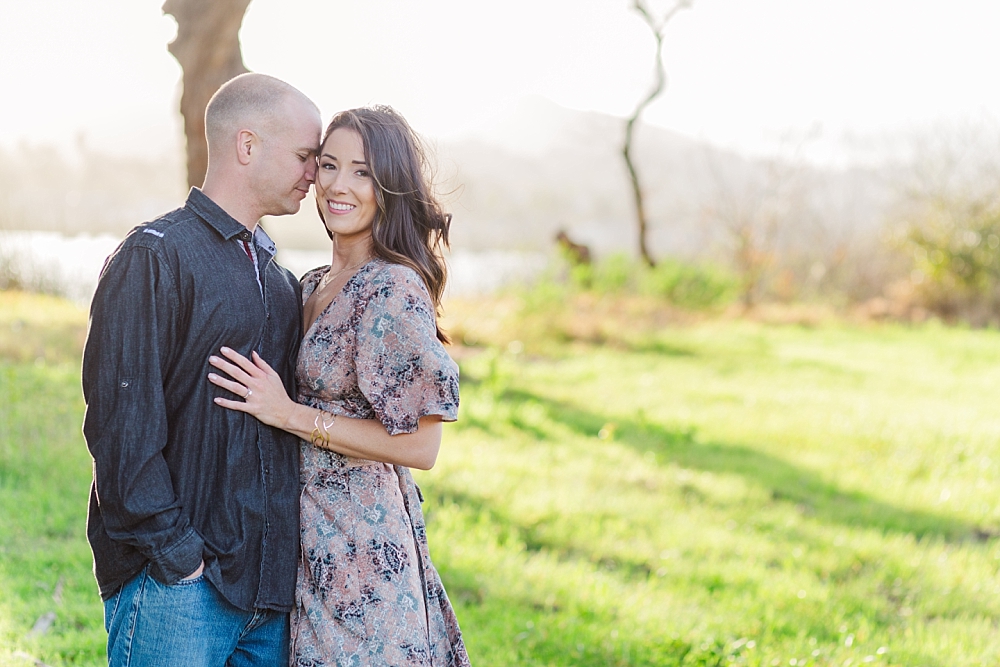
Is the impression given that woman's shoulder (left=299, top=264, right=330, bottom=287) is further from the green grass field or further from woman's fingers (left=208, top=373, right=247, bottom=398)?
the green grass field

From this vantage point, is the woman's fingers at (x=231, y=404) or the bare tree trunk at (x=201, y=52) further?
the bare tree trunk at (x=201, y=52)

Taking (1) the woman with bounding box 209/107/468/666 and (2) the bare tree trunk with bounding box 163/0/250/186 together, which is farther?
(2) the bare tree trunk with bounding box 163/0/250/186

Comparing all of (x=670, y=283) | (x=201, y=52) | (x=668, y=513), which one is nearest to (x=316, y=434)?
(x=668, y=513)

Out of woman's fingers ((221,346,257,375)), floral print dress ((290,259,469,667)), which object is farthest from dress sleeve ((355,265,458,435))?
woman's fingers ((221,346,257,375))

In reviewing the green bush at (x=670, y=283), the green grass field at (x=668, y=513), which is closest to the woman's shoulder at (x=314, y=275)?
the green grass field at (x=668, y=513)

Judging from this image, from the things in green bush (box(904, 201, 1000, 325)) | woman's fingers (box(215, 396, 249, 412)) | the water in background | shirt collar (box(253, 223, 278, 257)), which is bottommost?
the water in background

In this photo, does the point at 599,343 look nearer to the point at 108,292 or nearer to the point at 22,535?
the point at 22,535

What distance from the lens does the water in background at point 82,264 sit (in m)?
12.4

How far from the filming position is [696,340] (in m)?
12.9

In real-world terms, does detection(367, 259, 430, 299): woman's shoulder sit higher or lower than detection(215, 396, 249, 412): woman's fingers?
higher

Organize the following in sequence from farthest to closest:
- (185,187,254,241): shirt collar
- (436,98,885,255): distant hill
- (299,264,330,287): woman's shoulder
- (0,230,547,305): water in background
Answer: (436,98,885,255): distant hill < (0,230,547,305): water in background < (299,264,330,287): woman's shoulder < (185,187,254,241): shirt collar

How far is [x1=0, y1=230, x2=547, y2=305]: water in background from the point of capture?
1241cm

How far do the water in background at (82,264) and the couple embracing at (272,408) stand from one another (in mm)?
9220

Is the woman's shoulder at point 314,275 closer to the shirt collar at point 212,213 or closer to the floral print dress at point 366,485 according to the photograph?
the floral print dress at point 366,485
